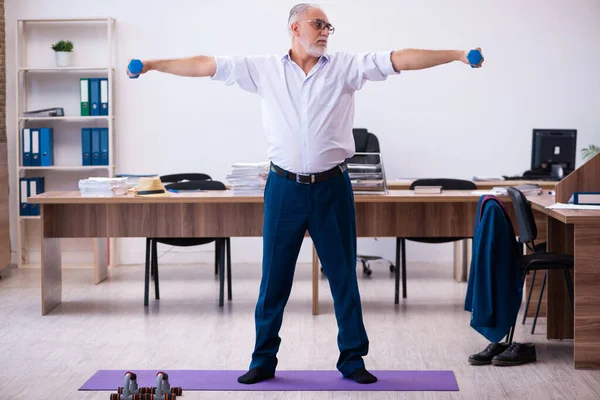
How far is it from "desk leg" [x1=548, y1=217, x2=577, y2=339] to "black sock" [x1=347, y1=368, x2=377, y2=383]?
4.16 ft

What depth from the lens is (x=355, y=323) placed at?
3.50 metres

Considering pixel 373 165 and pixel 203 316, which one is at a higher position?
pixel 373 165

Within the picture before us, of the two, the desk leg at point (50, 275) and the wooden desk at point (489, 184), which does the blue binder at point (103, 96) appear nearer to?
the desk leg at point (50, 275)

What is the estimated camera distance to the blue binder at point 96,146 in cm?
711

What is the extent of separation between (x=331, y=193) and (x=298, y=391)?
0.84 metres

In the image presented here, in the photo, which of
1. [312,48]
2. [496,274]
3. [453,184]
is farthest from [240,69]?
[453,184]

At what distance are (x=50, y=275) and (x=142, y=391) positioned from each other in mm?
2298

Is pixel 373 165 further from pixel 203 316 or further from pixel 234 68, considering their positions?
pixel 234 68

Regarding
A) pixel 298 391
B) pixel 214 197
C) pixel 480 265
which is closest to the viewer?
pixel 298 391

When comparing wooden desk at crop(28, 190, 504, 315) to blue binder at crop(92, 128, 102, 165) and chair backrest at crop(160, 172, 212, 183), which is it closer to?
chair backrest at crop(160, 172, 212, 183)

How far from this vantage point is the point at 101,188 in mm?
5168

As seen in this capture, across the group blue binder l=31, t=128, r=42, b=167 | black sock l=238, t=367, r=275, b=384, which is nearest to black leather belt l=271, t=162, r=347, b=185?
black sock l=238, t=367, r=275, b=384

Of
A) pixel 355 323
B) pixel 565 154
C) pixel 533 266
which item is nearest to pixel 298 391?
pixel 355 323

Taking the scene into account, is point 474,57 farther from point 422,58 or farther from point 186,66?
point 186,66
